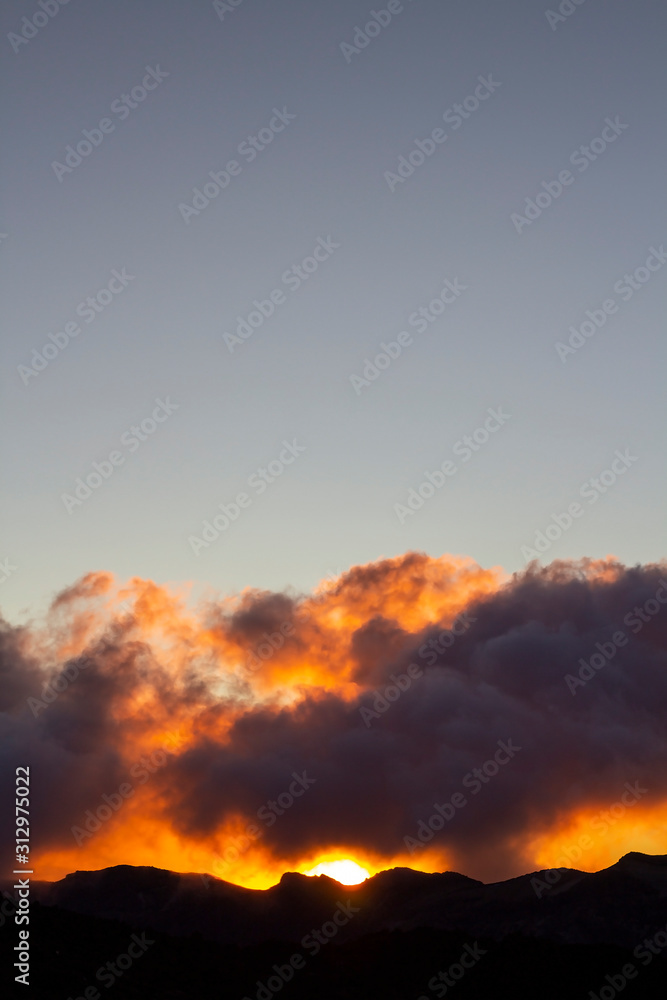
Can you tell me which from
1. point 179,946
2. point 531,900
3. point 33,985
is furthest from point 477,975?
point 531,900

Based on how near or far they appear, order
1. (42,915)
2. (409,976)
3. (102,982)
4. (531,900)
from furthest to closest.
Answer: (531,900), (409,976), (42,915), (102,982)

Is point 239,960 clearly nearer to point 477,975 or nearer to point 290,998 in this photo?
point 290,998

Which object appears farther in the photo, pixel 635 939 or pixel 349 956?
pixel 635 939

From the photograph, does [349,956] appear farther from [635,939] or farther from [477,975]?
[635,939]

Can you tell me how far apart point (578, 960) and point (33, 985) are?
181 feet

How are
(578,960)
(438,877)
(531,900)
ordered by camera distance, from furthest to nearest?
(438,877), (531,900), (578,960)

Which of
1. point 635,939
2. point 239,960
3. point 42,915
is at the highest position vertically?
point 42,915

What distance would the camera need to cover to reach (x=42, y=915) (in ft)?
219

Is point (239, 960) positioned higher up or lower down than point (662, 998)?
higher up

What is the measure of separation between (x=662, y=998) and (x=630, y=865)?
3465 inches

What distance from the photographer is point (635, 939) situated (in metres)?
141

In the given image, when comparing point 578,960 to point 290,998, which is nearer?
point 290,998

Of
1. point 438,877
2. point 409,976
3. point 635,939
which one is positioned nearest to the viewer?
point 409,976

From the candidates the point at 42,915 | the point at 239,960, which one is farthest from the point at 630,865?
the point at 42,915
